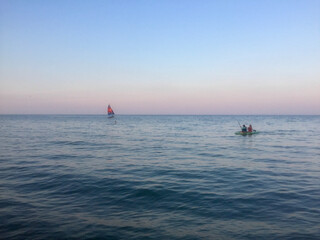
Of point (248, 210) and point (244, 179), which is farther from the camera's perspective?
point (244, 179)

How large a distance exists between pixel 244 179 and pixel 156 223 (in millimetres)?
8537

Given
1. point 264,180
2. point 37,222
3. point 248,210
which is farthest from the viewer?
point 264,180

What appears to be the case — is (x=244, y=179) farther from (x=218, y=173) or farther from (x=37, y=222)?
(x=37, y=222)

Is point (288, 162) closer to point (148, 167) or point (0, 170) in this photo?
point (148, 167)

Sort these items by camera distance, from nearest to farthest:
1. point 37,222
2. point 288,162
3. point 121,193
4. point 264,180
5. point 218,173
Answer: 1. point 37,222
2. point 121,193
3. point 264,180
4. point 218,173
5. point 288,162

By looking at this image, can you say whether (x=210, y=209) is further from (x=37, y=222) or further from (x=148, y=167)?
(x=148, y=167)

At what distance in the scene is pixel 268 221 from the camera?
30.2ft

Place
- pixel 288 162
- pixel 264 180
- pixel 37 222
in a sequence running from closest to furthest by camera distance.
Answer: pixel 37 222 < pixel 264 180 < pixel 288 162

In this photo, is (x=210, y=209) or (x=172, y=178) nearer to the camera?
(x=210, y=209)

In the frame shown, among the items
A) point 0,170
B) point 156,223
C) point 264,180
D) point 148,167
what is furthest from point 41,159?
point 264,180

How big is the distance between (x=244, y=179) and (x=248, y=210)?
17.8ft

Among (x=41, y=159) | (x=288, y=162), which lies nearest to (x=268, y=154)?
(x=288, y=162)

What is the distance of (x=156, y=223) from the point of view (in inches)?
353

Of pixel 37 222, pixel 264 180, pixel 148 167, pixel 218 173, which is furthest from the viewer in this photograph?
pixel 148 167
